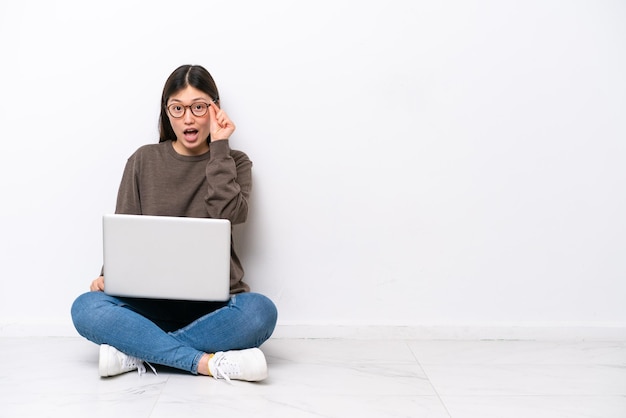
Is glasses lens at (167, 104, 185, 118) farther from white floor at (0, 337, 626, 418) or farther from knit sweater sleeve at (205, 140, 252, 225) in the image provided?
white floor at (0, 337, 626, 418)

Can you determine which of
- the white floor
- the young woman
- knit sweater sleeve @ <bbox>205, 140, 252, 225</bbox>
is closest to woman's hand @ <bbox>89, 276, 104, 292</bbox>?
the young woman

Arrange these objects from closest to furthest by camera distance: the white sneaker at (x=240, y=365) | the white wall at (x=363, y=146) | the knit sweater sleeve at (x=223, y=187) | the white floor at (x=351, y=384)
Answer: the white floor at (x=351, y=384)
the white sneaker at (x=240, y=365)
the knit sweater sleeve at (x=223, y=187)
the white wall at (x=363, y=146)

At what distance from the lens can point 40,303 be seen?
217cm

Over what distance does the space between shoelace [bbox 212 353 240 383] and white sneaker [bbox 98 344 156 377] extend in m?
0.18

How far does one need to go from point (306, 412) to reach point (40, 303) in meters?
0.98

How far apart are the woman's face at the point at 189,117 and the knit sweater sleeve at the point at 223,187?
0.08 m

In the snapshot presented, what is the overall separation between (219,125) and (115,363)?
0.65 meters

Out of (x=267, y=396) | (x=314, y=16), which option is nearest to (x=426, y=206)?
(x=314, y=16)

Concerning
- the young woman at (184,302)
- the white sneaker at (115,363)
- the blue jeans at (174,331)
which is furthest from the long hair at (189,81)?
the white sneaker at (115,363)

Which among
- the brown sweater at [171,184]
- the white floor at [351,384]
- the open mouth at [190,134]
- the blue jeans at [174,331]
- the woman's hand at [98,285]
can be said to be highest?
the open mouth at [190,134]

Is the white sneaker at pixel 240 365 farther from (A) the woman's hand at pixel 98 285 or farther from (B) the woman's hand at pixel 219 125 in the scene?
(B) the woman's hand at pixel 219 125

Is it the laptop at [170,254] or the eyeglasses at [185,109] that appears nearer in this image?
the laptop at [170,254]

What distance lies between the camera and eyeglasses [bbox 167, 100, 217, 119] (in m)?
2.00

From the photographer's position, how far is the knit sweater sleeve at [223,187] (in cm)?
193
